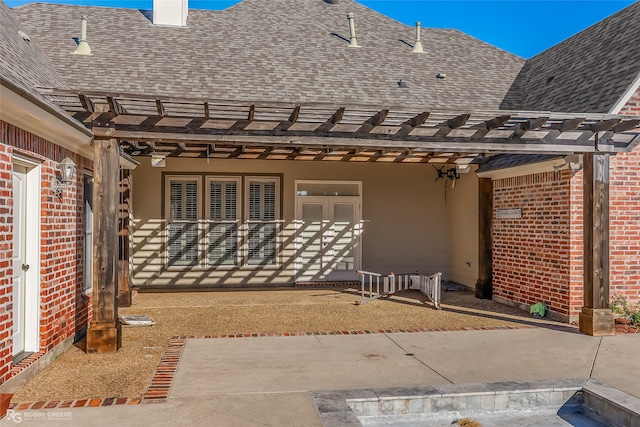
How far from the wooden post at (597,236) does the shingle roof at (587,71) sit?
1.12 metres

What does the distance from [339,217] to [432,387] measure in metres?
8.68

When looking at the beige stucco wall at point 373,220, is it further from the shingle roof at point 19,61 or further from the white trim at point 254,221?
the shingle roof at point 19,61

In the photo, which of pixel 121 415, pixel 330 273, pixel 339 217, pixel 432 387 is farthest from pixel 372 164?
pixel 121 415

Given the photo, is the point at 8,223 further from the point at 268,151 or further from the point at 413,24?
the point at 413,24

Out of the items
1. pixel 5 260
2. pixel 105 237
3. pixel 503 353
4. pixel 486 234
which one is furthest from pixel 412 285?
pixel 5 260

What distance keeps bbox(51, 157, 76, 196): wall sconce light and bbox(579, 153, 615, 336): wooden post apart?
7.44 m

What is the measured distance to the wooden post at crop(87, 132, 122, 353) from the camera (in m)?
6.80

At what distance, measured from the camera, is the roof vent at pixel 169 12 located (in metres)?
12.8

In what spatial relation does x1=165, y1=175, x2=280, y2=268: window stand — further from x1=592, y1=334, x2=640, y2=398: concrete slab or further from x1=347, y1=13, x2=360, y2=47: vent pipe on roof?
x1=592, y1=334, x2=640, y2=398: concrete slab

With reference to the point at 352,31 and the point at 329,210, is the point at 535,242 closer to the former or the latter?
the point at 329,210

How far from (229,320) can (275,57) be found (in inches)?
243

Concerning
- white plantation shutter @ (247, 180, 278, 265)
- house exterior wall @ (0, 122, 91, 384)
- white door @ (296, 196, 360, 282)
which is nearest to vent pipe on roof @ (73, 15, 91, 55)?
house exterior wall @ (0, 122, 91, 384)

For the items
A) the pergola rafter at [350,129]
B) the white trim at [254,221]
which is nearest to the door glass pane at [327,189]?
the white trim at [254,221]

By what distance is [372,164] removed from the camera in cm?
1379
